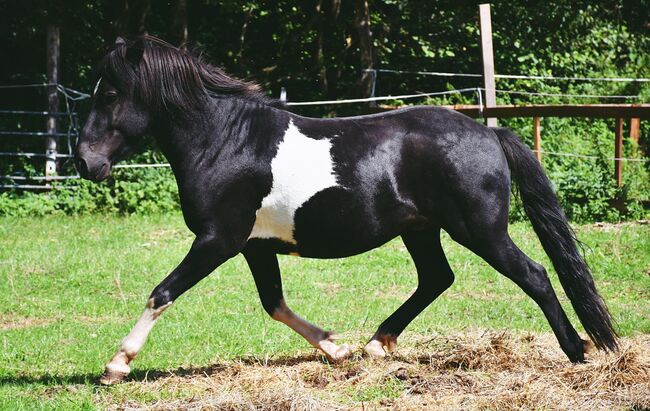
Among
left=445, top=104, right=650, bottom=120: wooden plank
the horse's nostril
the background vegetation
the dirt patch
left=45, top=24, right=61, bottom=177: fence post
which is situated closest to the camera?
the dirt patch

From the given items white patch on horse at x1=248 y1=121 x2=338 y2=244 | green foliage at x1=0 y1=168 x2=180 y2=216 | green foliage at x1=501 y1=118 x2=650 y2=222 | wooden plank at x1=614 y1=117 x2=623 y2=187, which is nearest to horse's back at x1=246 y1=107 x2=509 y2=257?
white patch on horse at x1=248 y1=121 x2=338 y2=244

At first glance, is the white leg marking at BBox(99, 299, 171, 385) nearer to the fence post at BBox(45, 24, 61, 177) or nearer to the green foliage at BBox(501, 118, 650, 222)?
the green foliage at BBox(501, 118, 650, 222)

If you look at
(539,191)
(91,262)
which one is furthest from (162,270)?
(539,191)

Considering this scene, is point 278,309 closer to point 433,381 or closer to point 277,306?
point 277,306

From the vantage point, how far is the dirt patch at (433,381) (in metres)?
4.51

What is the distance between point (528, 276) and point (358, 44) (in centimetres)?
1162

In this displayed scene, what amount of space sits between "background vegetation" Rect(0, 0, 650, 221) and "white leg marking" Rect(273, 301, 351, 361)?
9053 mm

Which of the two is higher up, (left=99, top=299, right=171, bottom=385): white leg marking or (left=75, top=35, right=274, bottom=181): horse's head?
(left=75, top=35, right=274, bottom=181): horse's head

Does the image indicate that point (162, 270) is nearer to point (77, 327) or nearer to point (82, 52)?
point (77, 327)

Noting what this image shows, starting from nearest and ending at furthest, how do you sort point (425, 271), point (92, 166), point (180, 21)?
1. point (92, 166)
2. point (425, 271)
3. point (180, 21)

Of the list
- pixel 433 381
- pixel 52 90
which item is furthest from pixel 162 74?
pixel 52 90

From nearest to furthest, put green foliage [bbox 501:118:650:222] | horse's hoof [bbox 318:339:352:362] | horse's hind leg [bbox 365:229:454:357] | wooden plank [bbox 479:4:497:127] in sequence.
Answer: horse's hoof [bbox 318:339:352:362], horse's hind leg [bbox 365:229:454:357], green foliage [bbox 501:118:650:222], wooden plank [bbox 479:4:497:127]

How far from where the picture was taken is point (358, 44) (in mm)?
16344

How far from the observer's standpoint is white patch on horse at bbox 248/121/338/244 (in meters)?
5.14
